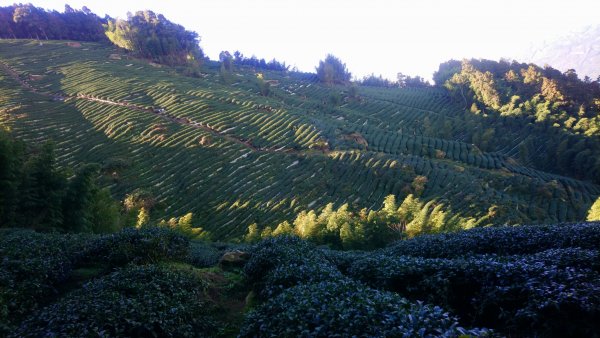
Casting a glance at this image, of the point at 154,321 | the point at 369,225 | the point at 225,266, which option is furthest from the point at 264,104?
the point at 154,321

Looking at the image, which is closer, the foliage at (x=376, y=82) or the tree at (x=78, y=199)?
the tree at (x=78, y=199)

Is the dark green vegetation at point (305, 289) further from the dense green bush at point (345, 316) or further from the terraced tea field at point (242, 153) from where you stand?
the terraced tea field at point (242, 153)

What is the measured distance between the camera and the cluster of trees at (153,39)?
99750 millimetres

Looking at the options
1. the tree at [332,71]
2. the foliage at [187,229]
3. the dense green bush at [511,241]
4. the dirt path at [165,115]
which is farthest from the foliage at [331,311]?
the tree at [332,71]

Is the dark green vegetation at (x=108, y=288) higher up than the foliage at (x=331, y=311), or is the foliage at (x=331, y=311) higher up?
the foliage at (x=331, y=311)

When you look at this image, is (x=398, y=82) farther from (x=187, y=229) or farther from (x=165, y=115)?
(x=187, y=229)

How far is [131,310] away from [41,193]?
19.5 metres

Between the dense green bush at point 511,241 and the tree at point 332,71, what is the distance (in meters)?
103

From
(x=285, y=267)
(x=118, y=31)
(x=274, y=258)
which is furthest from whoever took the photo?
(x=118, y=31)

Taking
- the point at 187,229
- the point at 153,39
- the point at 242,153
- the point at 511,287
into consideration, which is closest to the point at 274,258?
the point at 511,287

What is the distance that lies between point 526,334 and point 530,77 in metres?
102

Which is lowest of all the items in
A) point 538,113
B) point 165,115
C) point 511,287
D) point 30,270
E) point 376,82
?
Result: point 30,270

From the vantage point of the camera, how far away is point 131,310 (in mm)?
8328

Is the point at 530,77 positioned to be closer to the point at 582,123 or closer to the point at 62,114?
the point at 582,123
